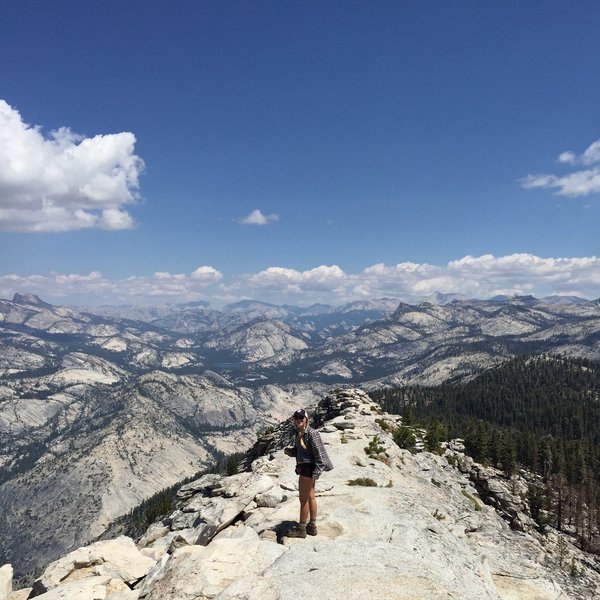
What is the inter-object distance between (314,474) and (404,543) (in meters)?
6.10

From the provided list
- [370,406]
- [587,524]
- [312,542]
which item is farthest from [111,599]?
[587,524]

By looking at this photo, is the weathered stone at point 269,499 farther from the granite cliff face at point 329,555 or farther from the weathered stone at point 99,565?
the weathered stone at point 99,565

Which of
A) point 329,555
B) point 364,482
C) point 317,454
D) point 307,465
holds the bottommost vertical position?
point 364,482

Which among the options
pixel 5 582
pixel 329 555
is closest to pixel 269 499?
pixel 329 555

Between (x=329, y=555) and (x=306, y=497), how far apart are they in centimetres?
273

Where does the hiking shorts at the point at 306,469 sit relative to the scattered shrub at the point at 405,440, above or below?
above

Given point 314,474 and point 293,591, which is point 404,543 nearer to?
point 314,474

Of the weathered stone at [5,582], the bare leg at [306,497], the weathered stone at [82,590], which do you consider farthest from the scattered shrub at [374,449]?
the weathered stone at [5,582]

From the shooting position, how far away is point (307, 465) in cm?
1830

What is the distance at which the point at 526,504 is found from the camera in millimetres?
56719

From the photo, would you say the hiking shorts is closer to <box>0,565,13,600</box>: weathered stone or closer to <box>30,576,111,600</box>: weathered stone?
<box>30,576,111,600</box>: weathered stone

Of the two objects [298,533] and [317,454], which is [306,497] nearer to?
[298,533]

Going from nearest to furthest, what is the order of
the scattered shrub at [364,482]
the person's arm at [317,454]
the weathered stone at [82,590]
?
the weathered stone at [82,590], the person's arm at [317,454], the scattered shrub at [364,482]

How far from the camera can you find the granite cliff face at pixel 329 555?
45.9ft
